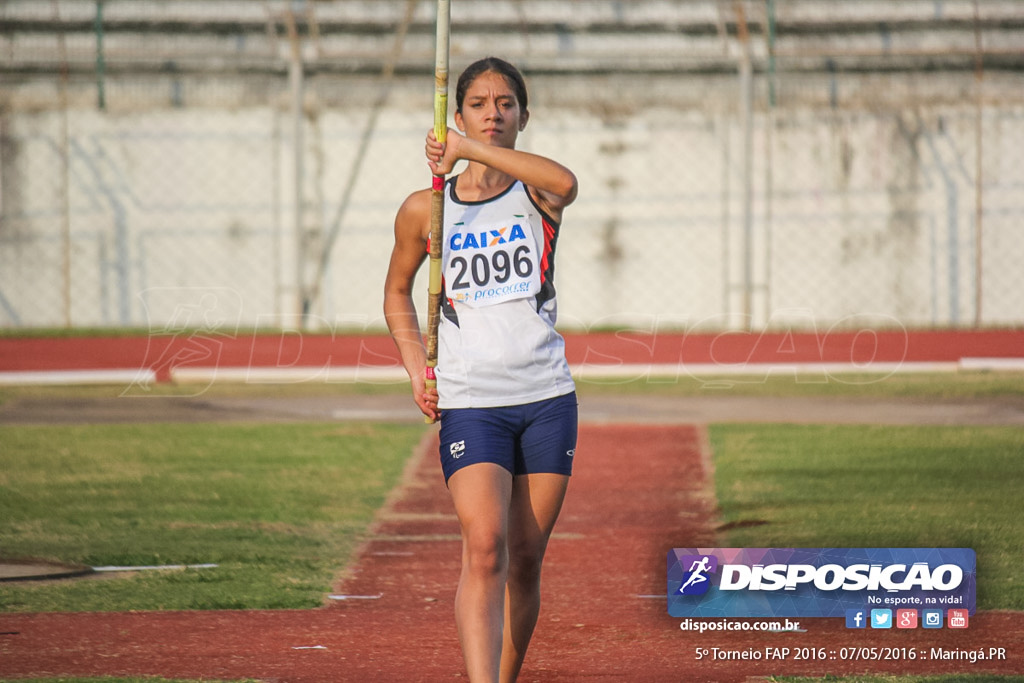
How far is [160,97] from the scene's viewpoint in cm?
1584

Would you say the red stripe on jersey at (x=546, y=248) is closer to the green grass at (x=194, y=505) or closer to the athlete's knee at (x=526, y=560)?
the athlete's knee at (x=526, y=560)

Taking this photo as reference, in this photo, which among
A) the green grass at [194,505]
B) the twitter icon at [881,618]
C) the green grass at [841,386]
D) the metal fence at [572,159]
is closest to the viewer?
the twitter icon at [881,618]

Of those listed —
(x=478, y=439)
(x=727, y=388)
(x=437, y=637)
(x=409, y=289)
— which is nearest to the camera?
(x=478, y=439)

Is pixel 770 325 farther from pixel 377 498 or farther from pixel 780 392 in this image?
pixel 377 498

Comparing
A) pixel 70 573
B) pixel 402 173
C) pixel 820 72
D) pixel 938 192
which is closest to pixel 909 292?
pixel 938 192

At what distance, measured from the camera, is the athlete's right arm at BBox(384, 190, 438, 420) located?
4.26m

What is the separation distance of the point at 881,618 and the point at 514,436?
1.97m

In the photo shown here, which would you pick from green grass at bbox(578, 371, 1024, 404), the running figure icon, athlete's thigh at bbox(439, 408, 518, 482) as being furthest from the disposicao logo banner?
green grass at bbox(578, 371, 1024, 404)

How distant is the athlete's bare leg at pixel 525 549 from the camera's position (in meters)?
4.21

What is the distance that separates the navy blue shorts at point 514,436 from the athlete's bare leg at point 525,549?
0.05 meters

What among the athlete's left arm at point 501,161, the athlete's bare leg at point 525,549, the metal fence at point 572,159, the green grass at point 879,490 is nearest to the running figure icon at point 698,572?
the green grass at point 879,490

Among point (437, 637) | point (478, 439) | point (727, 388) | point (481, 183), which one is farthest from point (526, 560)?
point (727, 388)

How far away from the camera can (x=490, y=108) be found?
13.7ft

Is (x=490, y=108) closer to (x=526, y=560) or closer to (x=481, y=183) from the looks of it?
(x=481, y=183)
